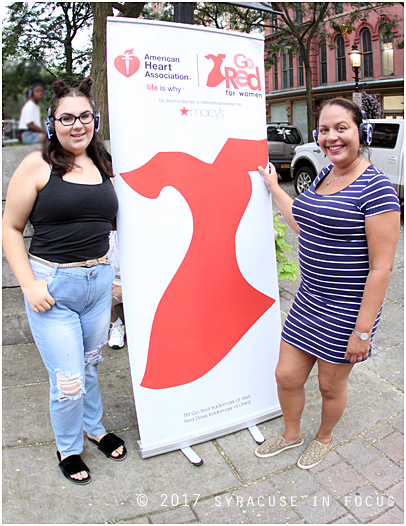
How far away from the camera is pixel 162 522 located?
2270 millimetres

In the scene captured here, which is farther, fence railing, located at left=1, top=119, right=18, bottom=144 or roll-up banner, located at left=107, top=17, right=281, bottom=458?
roll-up banner, located at left=107, top=17, right=281, bottom=458

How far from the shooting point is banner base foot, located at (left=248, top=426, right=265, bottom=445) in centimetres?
286

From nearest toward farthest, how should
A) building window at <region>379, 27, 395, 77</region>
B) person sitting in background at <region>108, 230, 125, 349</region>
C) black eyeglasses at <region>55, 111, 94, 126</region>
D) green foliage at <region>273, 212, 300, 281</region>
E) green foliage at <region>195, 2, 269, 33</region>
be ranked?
1. black eyeglasses at <region>55, 111, 94, 126</region>
2. person sitting in background at <region>108, 230, 125, 349</region>
3. green foliage at <region>273, 212, 300, 281</region>
4. green foliage at <region>195, 2, 269, 33</region>
5. building window at <region>379, 27, 395, 77</region>

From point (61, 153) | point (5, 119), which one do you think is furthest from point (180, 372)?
point (5, 119)

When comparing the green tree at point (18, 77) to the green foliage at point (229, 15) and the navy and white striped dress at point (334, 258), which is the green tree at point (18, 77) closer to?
the navy and white striped dress at point (334, 258)

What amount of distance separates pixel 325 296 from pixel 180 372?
938 millimetres

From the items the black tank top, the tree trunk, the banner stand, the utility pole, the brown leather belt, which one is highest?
the tree trunk

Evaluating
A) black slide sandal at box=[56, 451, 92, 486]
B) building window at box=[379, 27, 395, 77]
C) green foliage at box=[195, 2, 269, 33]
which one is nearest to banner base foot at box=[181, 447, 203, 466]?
black slide sandal at box=[56, 451, 92, 486]

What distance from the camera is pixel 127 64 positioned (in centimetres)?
235

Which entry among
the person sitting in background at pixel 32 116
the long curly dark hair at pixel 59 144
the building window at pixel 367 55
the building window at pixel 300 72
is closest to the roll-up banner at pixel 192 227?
the long curly dark hair at pixel 59 144

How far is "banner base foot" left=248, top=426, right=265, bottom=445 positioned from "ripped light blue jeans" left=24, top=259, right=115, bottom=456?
3.44ft

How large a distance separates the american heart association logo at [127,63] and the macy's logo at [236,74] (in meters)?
0.43

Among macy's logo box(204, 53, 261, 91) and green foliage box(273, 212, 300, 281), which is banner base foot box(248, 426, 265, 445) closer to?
green foliage box(273, 212, 300, 281)

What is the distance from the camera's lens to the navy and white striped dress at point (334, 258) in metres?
2.17
